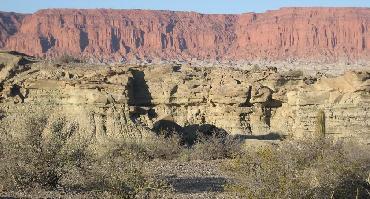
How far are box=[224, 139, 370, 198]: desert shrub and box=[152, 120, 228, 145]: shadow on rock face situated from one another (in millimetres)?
11041

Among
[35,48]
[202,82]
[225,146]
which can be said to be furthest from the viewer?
[35,48]

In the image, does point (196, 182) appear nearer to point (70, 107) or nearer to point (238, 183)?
point (238, 183)

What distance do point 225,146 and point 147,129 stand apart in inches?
130

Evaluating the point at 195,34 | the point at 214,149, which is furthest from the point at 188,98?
the point at 195,34

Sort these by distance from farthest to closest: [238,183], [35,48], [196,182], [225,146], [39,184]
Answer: [35,48], [225,146], [196,182], [39,184], [238,183]

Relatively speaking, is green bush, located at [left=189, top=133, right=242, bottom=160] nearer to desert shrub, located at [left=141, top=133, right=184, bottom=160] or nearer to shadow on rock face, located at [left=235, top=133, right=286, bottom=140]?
desert shrub, located at [left=141, top=133, right=184, bottom=160]

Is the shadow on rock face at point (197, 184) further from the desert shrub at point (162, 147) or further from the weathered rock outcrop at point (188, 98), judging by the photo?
the weathered rock outcrop at point (188, 98)

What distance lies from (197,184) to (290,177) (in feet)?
17.9

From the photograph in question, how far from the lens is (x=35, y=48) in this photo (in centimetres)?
11531

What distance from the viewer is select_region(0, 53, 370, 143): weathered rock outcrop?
72.1 ft

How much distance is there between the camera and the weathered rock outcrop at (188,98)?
865 inches

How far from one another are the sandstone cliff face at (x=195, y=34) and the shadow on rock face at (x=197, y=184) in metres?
101

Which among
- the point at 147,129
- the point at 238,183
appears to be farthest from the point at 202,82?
the point at 238,183

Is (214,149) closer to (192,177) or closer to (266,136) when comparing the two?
(192,177)
